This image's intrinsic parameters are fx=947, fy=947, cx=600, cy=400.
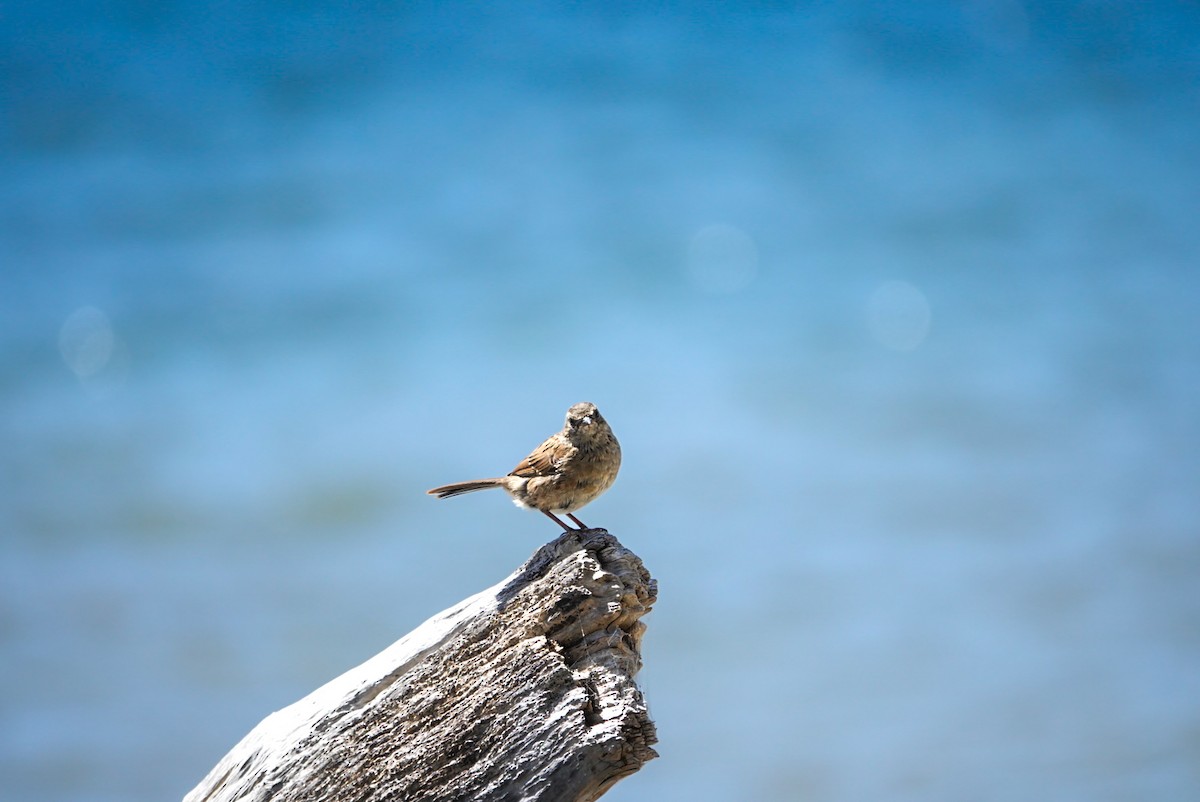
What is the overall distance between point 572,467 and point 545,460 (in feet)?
0.55

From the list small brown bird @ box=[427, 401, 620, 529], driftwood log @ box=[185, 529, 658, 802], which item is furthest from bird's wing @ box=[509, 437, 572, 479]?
driftwood log @ box=[185, 529, 658, 802]

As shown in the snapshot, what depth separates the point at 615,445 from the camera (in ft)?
14.1

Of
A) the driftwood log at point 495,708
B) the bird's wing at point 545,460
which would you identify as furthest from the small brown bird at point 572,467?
the driftwood log at point 495,708

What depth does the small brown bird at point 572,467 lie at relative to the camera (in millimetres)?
4203

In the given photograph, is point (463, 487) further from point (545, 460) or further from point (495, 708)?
point (495, 708)

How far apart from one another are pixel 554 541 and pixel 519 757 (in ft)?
2.70

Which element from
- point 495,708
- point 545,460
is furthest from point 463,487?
point 495,708

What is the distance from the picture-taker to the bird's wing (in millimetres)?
4242

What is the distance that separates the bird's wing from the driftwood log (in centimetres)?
59

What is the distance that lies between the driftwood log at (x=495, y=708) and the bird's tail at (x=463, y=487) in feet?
2.78

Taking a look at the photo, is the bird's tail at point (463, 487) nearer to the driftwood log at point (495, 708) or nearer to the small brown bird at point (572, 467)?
the small brown bird at point (572, 467)

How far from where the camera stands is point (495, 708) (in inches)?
131

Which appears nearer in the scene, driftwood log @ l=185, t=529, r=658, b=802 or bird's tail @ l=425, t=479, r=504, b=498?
driftwood log @ l=185, t=529, r=658, b=802

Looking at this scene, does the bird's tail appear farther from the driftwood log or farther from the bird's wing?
the driftwood log
